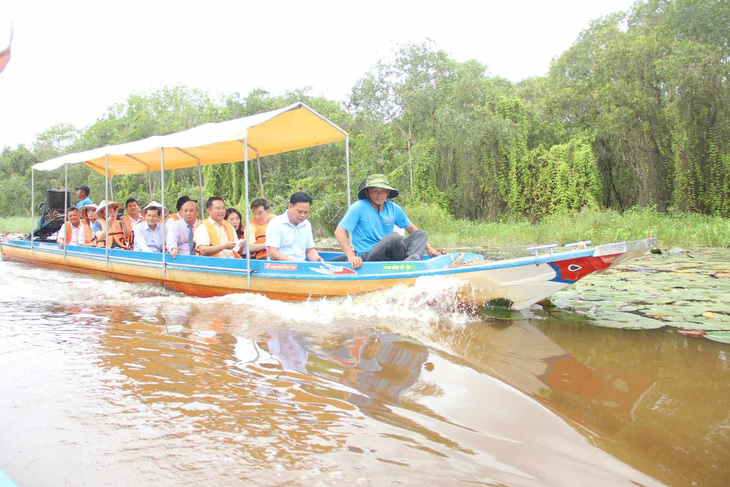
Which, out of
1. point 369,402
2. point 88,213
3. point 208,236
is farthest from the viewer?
point 88,213

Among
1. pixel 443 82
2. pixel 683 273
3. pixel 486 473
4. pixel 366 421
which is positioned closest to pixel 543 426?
pixel 486 473

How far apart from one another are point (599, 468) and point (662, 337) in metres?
2.45

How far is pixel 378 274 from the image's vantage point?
5098 millimetres

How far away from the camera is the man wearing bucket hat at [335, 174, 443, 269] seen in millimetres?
5391

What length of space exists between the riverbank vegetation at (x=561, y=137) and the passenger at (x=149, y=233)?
561 centimetres

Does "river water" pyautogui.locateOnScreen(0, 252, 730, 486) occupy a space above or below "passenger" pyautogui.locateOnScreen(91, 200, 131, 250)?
below

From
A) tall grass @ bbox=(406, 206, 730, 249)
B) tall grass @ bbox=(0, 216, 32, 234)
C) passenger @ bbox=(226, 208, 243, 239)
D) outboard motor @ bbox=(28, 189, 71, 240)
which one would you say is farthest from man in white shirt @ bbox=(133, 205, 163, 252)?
tall grass @ bbox=(0, 216, 32, 234)

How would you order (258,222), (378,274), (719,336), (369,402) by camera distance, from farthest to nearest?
(258,222) → (378,274) → (719,336) → (369,402)

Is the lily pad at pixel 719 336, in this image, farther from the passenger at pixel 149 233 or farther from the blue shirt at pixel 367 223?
the passenger at pixel 149 233

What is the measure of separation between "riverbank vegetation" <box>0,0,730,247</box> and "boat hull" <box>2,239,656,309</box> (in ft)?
23.2

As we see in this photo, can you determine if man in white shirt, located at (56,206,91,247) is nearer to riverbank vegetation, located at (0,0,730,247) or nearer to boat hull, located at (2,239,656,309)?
boat hull, located at (2,239,656,309)

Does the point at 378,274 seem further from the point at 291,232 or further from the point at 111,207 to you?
the point at 111,207

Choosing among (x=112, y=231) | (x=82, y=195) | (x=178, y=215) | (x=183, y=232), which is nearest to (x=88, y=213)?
(x=82, y=195)

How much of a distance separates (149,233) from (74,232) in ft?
9.22
